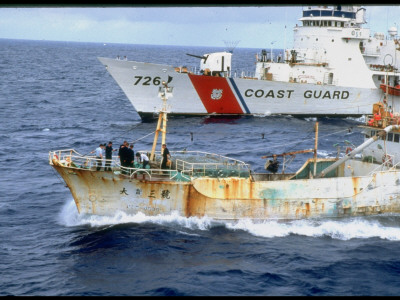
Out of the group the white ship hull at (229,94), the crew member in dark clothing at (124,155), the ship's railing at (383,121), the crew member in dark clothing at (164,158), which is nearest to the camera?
the crew member in dark clothing at (124,155)

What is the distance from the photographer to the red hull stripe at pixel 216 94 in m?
48.3

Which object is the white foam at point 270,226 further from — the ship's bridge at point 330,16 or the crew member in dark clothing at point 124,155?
the ship's bridge at point 330,16

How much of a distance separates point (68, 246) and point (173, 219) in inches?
182

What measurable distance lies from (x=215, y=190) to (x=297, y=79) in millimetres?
33146

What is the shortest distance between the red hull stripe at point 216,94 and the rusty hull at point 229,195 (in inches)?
Result: 1074

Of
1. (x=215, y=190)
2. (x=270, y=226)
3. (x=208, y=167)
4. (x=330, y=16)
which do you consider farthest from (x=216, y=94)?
(x=270, y=226)

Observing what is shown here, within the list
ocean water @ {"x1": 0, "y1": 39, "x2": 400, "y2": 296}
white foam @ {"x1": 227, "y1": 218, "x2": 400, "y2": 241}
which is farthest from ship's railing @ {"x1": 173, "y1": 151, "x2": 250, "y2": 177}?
white foam @ {"x1": 227, "y1": 218, "x2": 400, "y2": 241}

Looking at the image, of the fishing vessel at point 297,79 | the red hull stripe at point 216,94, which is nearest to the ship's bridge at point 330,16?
the fishing vessel at point 297,79

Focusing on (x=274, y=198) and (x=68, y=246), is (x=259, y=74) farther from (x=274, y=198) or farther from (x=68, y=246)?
(x=68, y=246)

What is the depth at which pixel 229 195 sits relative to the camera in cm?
2197

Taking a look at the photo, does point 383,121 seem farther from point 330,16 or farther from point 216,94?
point 330,16

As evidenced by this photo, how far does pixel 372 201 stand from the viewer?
23.0m

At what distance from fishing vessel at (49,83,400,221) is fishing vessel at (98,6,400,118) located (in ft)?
84.0

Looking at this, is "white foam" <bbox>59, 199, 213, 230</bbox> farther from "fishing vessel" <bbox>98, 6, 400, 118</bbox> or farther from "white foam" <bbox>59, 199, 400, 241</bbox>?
"fishing vessel" <bbox>98, 6, 400, 118</bbox>
